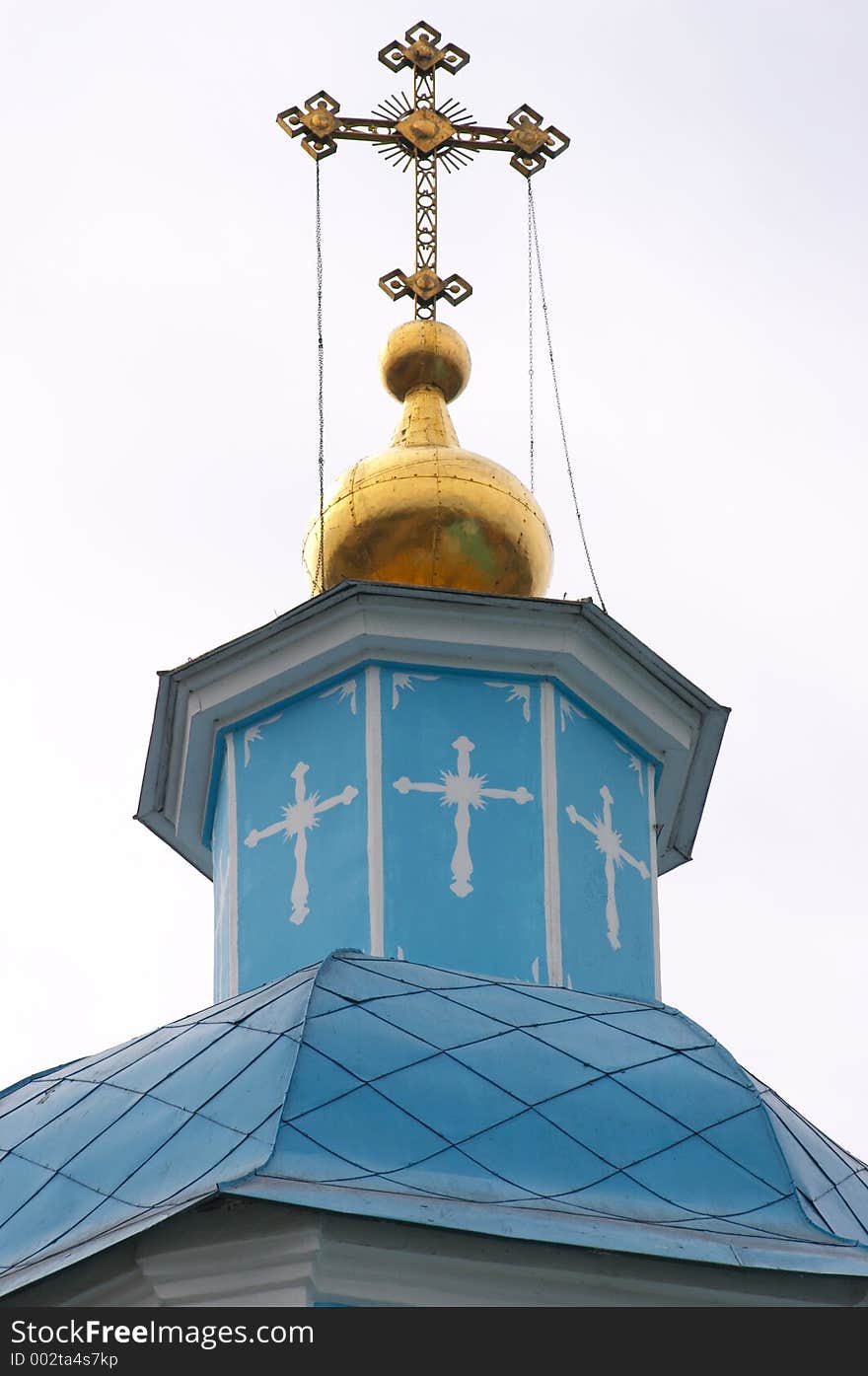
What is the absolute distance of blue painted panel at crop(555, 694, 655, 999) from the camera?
1190 cm

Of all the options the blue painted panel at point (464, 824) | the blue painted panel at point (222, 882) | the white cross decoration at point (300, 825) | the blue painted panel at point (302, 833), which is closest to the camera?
the blue painted panel at point (464, 824)

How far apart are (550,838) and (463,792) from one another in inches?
15.4

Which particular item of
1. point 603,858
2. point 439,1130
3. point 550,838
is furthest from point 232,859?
point 439,1130

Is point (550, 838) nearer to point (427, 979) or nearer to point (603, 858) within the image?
point (603, 858)

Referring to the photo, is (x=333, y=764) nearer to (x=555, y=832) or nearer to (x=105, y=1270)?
(x=555, y=832)

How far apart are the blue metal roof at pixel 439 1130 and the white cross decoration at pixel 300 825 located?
1648 millimetres

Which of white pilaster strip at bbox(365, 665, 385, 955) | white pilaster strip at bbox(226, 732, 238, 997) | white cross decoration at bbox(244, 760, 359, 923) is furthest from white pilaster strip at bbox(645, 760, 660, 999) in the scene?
white pilaster strip at bbox(226, 732, 238, 997)

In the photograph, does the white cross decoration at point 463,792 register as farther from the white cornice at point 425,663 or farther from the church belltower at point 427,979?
the white cornice at point 425,663

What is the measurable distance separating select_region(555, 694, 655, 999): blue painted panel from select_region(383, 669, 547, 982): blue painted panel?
0.15 meters

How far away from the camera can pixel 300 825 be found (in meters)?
12.2

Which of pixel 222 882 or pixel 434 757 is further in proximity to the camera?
pixel 222 882

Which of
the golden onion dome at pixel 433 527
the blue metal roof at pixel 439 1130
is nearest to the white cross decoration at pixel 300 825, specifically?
the golden onion dome at pixel 433 527

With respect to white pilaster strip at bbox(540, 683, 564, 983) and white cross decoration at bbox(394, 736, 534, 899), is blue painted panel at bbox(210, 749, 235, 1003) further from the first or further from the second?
white pilaster strip at bbox(540, 683, 564, 983)

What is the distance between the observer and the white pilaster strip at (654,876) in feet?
40.2
